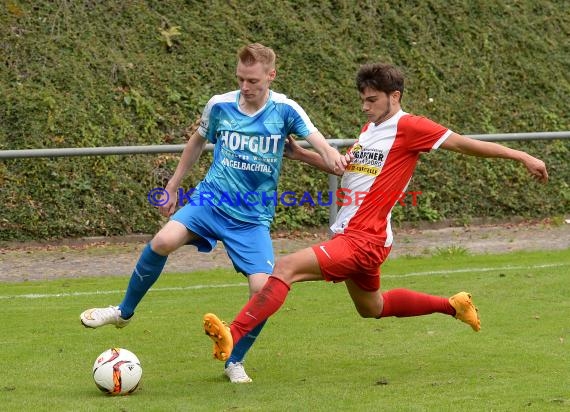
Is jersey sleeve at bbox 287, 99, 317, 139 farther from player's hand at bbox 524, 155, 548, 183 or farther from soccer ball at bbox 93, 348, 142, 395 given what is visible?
soccer ball at bbox 93, 348, 142, 395

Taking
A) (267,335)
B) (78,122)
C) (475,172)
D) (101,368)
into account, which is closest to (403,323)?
(267,335)

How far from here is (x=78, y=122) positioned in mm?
14547

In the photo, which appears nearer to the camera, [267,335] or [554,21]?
[267,335]

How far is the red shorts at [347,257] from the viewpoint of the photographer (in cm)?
671

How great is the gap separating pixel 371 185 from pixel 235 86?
29.8ft

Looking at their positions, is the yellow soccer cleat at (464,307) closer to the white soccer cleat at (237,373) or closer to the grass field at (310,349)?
the grass field at (310,349)

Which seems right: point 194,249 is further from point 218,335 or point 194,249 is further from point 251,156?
point 218,335

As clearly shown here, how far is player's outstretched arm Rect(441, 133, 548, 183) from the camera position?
22.3ft

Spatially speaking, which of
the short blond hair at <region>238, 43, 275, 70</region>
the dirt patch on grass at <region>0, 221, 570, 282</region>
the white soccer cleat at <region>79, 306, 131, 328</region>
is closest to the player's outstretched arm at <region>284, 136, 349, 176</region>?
the short blond hair at <region>238, 43, 275, 70</region>

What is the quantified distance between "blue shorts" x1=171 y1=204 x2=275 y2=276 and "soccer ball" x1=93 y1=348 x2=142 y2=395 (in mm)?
984

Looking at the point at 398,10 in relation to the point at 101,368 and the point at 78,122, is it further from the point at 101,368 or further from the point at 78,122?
the point at 101,368

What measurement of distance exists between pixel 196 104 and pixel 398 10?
13.9 ft

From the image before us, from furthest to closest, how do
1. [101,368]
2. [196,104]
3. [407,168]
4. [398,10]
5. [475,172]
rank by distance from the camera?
[398,10] < [475,172] < [196,104] < [407,168] < [101,368]

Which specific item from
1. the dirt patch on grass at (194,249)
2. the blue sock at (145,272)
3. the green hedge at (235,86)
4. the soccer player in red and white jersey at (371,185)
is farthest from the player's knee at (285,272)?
the green hedge at (235,86)
